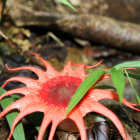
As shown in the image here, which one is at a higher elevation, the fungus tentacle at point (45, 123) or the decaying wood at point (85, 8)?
the decaying wood at point (85, 8)

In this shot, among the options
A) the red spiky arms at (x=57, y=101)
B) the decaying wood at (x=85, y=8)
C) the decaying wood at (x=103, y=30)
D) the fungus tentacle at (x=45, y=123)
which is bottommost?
the fungus tentacle at (x=45, y=123)

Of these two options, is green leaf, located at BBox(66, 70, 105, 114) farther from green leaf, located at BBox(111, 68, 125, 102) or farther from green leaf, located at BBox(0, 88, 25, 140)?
green leaf, located at BBox(0, 88, 25, 140)

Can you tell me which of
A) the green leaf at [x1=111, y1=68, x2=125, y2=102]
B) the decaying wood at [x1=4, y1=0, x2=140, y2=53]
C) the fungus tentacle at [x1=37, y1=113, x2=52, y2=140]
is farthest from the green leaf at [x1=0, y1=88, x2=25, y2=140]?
the decaying wood at [x1=4, y1=0, x2=140, y2=53]

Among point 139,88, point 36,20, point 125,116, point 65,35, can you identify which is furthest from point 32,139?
point 65,35

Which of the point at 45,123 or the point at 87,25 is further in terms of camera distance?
the point at 87,25

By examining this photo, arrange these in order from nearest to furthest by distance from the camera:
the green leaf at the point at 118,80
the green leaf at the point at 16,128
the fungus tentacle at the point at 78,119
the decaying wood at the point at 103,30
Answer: the green leaf at the point at 118,80 → the fungus tentacle at the point at 78,119 → the green leaf at the point at 16,128 → the decaying wood at the point at 103,30

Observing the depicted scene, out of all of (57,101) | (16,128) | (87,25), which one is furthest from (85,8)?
(16,128)

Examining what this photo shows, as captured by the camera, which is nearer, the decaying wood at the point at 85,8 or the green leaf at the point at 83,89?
the green leaf at the point at 83,89

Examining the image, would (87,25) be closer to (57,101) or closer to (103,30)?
(103,30)

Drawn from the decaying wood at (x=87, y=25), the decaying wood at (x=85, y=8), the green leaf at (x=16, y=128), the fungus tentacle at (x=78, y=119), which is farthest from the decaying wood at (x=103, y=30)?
the fungus tentacle at (x=78, y=119)

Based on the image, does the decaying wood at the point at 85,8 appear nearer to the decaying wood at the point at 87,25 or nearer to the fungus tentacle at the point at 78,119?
the decaying wood at the point at 87,25

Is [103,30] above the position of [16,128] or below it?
above
